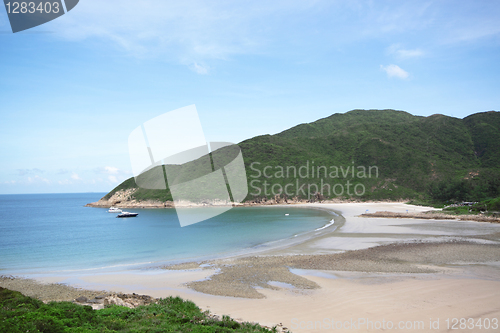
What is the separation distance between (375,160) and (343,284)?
332ft

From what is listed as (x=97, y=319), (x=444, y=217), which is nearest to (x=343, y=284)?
(x=97, y=319)

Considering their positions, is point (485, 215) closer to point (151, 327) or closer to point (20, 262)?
point (151, 327)

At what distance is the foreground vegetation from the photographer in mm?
5562

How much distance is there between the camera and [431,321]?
8188 mm

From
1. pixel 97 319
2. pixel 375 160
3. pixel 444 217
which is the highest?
pixel 375 160

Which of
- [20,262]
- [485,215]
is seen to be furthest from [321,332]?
[485,215]

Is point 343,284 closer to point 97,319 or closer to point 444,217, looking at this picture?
point 97,319

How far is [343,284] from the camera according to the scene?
12.3 m

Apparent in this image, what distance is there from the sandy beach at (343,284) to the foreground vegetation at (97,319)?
68.8 inches

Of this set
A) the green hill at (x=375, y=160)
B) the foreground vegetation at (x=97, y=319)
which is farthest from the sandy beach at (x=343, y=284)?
the green hill at (x=375, y=160)

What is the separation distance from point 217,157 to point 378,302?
96.6m

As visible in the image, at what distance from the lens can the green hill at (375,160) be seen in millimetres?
87500

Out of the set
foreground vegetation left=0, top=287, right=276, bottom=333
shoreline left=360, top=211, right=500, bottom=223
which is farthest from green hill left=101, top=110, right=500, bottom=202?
foreground vegetation left=0, top=287, right=276, bottom=333

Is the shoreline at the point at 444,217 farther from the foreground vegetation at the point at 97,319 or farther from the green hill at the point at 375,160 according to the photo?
the foreground vegetation at the point at 97,319
